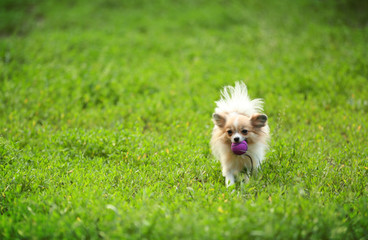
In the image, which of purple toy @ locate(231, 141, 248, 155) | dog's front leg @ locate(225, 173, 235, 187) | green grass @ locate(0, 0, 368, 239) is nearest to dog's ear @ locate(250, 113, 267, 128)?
purple toy @ locate(231, 141, 248, 155)

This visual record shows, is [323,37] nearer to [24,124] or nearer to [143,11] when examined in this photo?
[143,11]

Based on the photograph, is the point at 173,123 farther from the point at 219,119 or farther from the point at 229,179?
the point at 229,179

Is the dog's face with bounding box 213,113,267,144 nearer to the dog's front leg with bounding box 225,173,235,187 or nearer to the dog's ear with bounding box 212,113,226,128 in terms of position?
the dog's ear with bounding box 212,113,226,128

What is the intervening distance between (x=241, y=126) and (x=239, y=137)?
0.59ft

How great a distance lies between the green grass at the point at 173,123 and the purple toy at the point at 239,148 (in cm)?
41

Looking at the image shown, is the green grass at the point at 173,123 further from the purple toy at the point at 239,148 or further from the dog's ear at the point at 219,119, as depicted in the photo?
the dog's ear at the point at 219,119

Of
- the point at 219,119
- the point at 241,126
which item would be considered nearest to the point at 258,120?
the point at 241,126

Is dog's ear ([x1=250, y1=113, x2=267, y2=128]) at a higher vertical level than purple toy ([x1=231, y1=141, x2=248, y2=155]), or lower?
higher

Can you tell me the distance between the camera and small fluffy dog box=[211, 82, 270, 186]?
4.23m

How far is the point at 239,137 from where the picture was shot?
4.12 meters

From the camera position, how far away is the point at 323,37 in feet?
36.7

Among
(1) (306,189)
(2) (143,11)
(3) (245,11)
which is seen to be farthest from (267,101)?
(2) (143,11)

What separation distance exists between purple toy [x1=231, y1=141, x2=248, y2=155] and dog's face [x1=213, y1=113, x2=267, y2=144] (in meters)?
0.05

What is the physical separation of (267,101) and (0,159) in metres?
5.27
